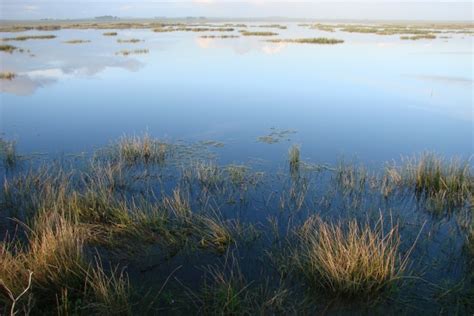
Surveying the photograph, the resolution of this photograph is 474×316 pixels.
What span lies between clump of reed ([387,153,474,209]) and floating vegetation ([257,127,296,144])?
4.23 meters

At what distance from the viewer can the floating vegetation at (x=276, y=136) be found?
41.1 feet

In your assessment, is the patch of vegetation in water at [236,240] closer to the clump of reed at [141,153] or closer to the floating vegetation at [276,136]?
the clump of reed at [141,153]

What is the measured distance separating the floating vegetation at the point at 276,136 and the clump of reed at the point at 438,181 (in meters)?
Result: 4.23

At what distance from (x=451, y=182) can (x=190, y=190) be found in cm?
560

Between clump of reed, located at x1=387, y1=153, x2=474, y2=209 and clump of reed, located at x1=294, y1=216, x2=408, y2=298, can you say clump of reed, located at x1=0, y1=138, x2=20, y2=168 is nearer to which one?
clump of reed, located at x1=294, y1=216, x2=408, y2=298

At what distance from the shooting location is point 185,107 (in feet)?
55.8

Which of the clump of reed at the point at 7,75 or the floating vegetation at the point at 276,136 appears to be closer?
the floating vegetation at the point at 276,136

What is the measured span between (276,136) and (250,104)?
478 centimetres

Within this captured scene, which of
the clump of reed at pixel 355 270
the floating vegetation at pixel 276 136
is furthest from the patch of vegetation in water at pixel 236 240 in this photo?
the floating vegetation at pixel 276 136

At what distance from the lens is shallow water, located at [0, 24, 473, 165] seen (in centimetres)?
1250

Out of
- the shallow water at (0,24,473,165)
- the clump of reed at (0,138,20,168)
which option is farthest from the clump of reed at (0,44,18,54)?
the clump of reed at (0,138,20,168)

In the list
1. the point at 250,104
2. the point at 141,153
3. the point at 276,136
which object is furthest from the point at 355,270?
the point at 250,104

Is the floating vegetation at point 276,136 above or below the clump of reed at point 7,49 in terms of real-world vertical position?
below

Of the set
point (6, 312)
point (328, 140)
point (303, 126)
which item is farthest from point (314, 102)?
point (6, 312)
